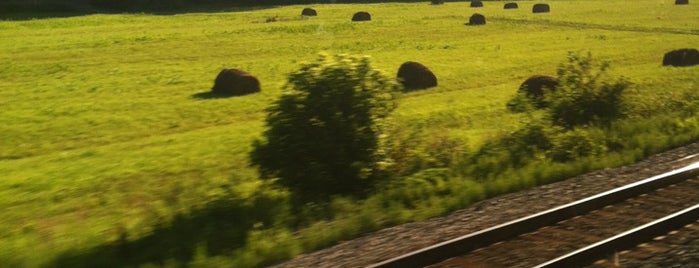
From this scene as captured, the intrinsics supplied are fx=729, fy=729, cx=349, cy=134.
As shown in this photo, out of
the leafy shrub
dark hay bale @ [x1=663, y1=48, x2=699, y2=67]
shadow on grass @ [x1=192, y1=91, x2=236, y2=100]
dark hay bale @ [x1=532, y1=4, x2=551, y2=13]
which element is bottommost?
dark hay bale @ [x1=532, y1=4, x2=551, y2=13]

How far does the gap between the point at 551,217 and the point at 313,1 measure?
2923 inches

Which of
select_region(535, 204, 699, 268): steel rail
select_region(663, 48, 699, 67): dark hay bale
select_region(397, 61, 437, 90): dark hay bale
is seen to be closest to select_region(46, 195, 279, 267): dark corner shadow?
select_region(535, 204, 699, 268): steel rail

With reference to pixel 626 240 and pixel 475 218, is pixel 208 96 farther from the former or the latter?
pixel 626 240

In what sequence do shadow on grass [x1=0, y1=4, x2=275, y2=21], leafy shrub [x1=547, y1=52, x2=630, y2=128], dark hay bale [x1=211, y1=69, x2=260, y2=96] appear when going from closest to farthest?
Answer: leafy shrub [x1=547, y1=52, x2=630, y2=128], dark hay bale [x1=211, y1=69, x2=260, y2=96], shadow on grass [x1=0, y1=4, x2=275, y2=21]

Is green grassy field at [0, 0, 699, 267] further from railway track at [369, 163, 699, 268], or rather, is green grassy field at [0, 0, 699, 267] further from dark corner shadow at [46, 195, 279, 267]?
railway track at [369, 163, 699, 268]

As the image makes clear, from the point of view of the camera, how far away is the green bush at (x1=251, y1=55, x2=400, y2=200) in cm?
1152

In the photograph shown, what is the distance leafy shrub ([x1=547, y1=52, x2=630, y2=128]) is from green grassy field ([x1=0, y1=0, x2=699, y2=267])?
1.48m

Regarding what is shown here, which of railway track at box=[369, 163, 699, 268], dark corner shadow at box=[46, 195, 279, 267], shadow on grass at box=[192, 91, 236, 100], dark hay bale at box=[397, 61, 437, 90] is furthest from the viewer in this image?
dark hay bale at box=[397, 61, 437, 90]

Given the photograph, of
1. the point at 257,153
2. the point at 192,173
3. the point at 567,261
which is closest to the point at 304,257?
the point at 567,261

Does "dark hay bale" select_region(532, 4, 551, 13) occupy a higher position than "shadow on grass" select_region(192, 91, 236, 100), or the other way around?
"shadow on grass" select_region(192, 91, 236, 100)

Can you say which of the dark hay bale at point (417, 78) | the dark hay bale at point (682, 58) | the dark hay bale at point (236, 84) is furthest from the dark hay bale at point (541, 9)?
the dark hay bale at point (236, 84)

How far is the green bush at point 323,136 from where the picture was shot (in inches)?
453

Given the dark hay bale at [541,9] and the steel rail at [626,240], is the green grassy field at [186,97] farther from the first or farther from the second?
the dark hay bale at [541,9]

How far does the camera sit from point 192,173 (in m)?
13.5
